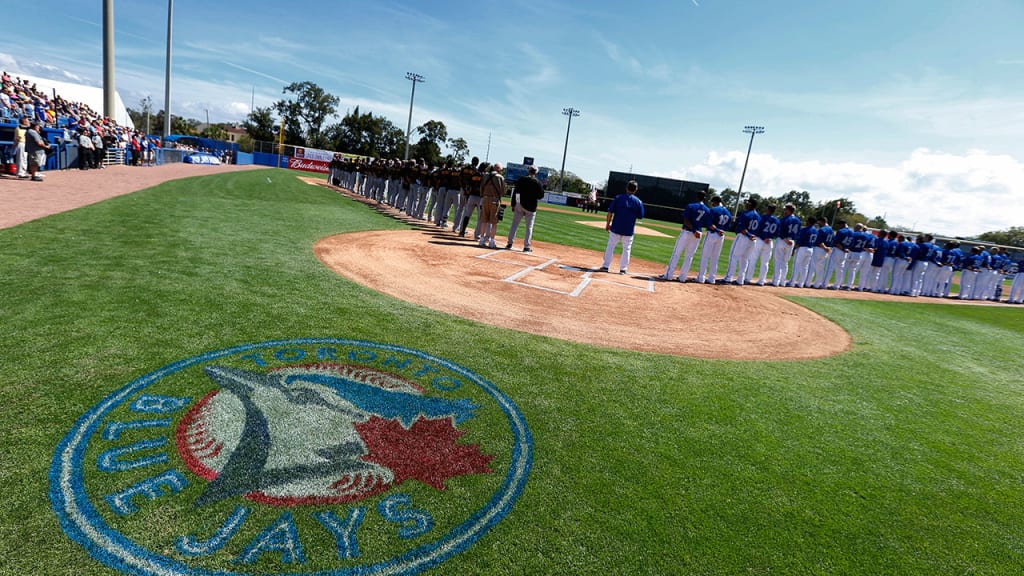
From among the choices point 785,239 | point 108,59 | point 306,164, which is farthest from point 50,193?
point 306,164

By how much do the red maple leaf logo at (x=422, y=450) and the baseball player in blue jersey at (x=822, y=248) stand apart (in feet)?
46.0

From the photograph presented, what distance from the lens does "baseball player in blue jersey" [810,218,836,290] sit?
43.6 ft

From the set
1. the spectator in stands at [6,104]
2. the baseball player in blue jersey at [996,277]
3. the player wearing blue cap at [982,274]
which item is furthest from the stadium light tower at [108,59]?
the baseball player in blue jersey at [996,277]

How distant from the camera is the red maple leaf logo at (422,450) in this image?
2.73m

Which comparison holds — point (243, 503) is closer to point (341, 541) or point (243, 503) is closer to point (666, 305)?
point (341, 541)

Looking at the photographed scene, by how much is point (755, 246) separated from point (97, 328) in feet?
41.6

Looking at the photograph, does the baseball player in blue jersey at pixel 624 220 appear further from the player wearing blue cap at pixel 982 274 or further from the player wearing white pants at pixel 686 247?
the player wearing blue cap at pixel 982 274

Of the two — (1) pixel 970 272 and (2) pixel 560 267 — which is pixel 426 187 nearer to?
(2) pixel 560 267

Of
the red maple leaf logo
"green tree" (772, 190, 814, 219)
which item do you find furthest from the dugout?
the red maple leaf logo

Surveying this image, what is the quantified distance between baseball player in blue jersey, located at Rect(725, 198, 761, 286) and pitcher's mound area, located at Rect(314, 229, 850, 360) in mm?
1100

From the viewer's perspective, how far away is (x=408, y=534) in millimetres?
2277

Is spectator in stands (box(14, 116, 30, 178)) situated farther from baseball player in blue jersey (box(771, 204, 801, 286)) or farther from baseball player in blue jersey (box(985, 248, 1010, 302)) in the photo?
baseball player in blue jersey (box(985, 248, 1010, 302))

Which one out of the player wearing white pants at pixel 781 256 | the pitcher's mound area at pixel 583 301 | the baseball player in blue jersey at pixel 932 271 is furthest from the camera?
the baseball player in blue jersey at pixel 932 271

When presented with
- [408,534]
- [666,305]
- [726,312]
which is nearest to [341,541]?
[408,534]
